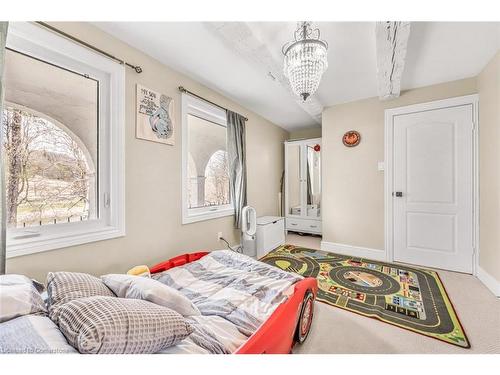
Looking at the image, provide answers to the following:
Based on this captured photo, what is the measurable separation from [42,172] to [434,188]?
3.99m

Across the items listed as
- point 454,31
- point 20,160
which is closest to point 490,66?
point 454,31

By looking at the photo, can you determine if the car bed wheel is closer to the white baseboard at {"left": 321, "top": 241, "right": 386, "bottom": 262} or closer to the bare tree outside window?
the bare tree outside window

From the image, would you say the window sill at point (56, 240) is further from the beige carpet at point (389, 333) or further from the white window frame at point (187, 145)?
the beige carpet at point (389, 333)

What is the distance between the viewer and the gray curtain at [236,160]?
2.93 meters

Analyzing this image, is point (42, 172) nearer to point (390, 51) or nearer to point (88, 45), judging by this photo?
point (88, 45)

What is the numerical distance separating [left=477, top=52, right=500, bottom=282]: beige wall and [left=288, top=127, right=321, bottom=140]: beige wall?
98.2 inches

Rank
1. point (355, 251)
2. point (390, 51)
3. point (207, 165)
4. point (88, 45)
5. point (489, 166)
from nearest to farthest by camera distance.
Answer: point (88, 45) < point (390, 51) < point (489, 166) < point (207, 165) < point (355, 251)

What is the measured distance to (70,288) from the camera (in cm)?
90

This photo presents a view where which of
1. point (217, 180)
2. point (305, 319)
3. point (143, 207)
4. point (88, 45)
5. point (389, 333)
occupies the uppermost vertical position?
point (88, 45)

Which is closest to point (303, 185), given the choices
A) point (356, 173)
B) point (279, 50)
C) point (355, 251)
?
point (356, 173)

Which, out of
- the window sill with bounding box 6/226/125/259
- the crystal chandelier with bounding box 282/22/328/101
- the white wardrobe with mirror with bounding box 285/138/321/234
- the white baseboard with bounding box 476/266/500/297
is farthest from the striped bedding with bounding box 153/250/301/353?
the white wardrobe with mirror with bounding box 285/138/321/234

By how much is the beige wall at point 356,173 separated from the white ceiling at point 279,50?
0.36 metres
